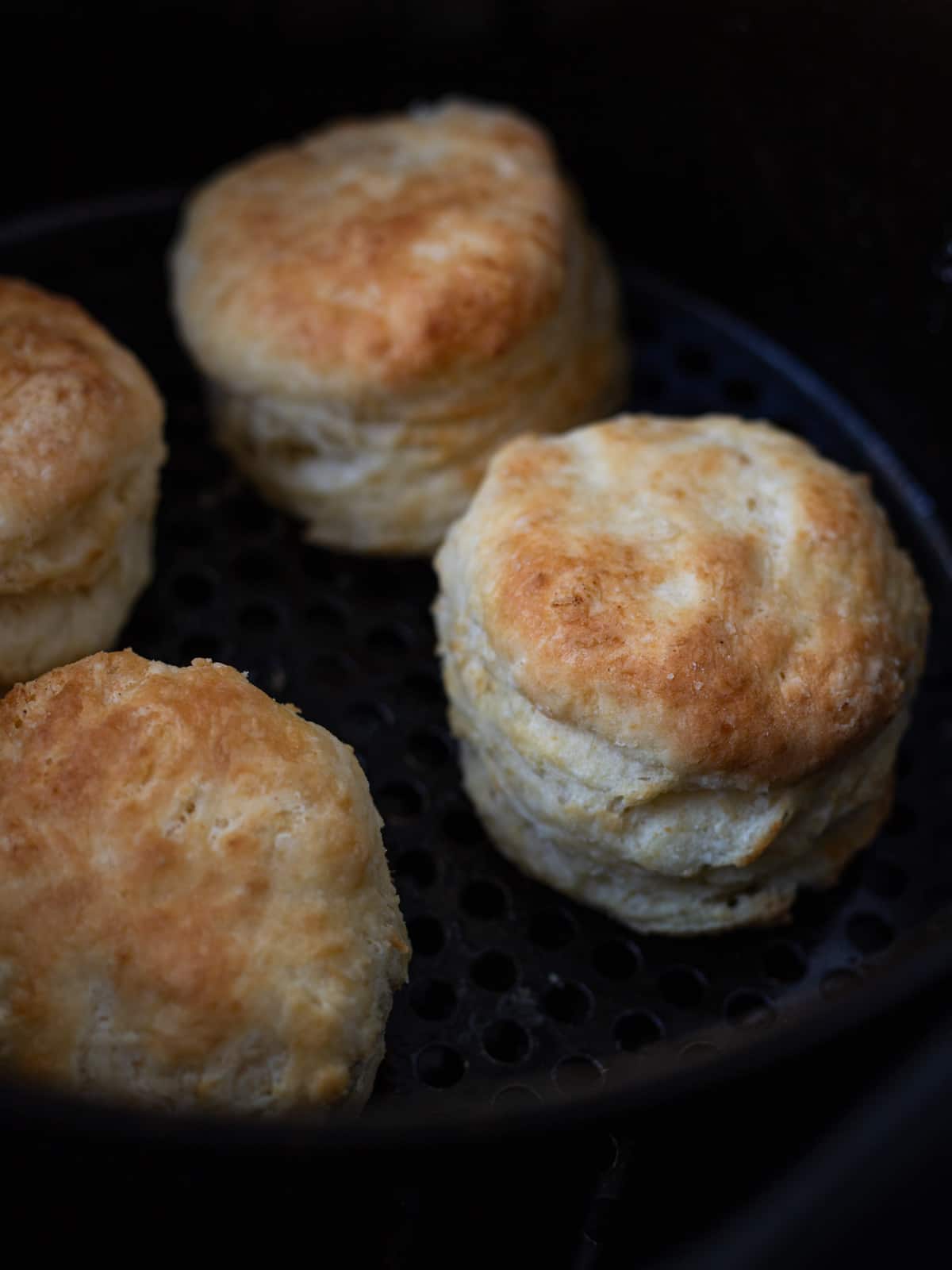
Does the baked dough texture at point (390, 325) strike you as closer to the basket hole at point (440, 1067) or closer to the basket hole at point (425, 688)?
the basket hole at point (425, 688)

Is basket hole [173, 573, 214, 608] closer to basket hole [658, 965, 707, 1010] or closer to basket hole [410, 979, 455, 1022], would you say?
basket hole [410, 979, 455, 1022]

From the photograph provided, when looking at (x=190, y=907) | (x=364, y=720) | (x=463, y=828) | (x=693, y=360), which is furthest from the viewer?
(x=693, y=360)

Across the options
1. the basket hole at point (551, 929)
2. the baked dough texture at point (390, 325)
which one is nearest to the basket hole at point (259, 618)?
the baked dough texture at point (390, 325)

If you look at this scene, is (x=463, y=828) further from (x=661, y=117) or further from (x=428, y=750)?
(x=661, y=117)

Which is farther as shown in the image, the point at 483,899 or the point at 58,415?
the point at 483,899

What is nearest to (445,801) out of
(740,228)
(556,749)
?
(556,749)

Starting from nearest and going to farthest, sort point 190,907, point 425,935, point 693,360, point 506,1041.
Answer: point 190,907
point 506,1041
point 425,935
point 693,360

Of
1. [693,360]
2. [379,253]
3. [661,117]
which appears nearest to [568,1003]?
[379,253]
